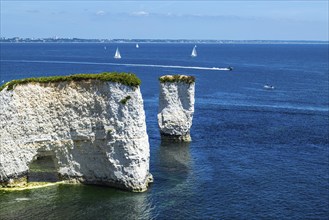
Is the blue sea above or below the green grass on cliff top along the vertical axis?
below

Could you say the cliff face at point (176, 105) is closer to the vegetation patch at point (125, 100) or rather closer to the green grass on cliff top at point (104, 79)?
the green grass on cliff top at point (104, 79)

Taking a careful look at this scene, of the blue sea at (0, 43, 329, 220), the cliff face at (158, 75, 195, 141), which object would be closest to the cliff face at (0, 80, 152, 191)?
the blue sea at (0, 43, 329, 220)

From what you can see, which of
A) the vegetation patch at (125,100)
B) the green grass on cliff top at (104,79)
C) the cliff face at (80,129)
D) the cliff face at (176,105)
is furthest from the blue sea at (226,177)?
the green grass on cliff top at (104,79)

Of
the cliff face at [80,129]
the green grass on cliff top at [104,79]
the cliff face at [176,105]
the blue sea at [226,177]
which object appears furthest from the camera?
the cliff face at [176,105]

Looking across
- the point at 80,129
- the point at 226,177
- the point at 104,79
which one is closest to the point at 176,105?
the point at 226,177

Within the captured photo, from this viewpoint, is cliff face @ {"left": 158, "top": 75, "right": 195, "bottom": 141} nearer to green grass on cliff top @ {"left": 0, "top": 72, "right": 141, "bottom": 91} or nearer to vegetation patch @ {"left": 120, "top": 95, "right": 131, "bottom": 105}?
green grass on cliff top @ {"left": 0, "top": 72, "right": 141, "bottom": 91}

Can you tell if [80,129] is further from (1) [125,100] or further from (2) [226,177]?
(2) [226,177]
